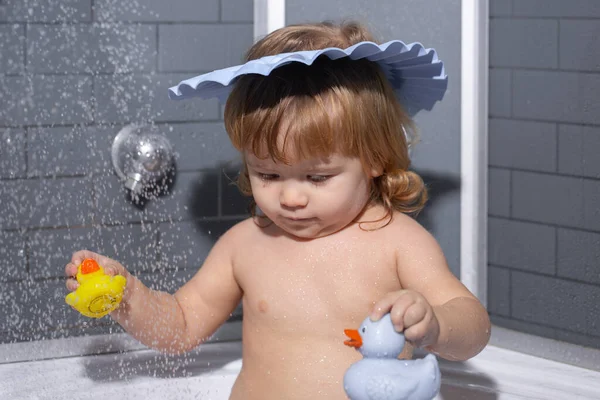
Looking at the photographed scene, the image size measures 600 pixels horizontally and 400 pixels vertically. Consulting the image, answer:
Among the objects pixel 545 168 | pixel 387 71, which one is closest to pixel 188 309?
pixel 387 71

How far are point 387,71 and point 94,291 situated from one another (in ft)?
1.93

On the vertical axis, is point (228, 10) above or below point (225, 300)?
above

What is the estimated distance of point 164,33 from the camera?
6.32 feet

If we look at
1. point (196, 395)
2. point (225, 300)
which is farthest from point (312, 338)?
point (196, 395)

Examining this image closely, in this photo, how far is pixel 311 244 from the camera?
5.39 ft

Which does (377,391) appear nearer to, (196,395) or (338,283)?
(338,283)

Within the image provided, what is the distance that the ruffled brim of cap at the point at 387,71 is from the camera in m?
1.42

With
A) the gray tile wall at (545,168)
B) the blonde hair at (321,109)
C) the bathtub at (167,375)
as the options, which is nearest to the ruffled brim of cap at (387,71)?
the blonde hair at (321,109)

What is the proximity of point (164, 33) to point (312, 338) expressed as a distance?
0.69 metres

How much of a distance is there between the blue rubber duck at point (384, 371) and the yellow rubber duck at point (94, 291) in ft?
1.46

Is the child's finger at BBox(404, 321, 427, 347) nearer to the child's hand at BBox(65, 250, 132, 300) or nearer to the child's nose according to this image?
the child's nose

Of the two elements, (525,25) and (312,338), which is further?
(525,25)

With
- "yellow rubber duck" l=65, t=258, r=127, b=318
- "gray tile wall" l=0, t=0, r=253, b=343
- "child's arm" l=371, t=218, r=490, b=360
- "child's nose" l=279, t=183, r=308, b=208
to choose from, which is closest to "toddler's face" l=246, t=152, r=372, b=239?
"child's nose" l=279, t=183, r=308, b=208

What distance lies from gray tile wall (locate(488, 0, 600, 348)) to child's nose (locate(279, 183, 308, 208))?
0.62 metres
